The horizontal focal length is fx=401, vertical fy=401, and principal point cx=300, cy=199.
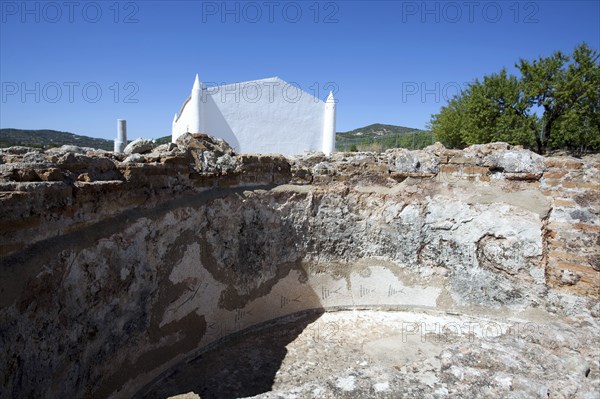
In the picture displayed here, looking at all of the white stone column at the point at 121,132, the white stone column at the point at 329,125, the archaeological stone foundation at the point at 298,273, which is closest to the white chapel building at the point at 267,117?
the white stone column at the point at 329,125

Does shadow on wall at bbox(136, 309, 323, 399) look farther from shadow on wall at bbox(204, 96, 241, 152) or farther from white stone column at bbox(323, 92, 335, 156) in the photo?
white stone column at bbox(323, 92, 335, 156)

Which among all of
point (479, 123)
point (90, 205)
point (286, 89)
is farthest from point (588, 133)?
point (90, 205)

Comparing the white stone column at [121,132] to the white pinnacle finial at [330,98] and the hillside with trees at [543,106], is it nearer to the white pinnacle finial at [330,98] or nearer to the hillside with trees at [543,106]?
the white pinnacle finial at [330,98]

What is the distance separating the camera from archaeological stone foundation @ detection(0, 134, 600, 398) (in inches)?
96.5

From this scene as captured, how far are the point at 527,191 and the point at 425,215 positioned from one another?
4.40 feet

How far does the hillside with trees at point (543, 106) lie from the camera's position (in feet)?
59.7

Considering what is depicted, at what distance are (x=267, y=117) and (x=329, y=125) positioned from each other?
2.94 meters

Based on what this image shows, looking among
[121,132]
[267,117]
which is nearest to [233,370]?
[121,132]

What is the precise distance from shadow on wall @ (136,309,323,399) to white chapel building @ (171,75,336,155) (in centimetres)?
1384

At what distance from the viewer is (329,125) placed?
1892 cm

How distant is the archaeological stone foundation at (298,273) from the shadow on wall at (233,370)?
1.0 inches

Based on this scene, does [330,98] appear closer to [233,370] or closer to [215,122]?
[215,122]

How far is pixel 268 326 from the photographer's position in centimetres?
516

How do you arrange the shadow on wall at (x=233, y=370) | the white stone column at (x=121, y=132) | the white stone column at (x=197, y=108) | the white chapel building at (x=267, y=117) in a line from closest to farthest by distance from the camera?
the shadow on wall at (x=233, y=370)
the white stone column at (x=121, y=132)
the white stone column at (x=197, y=108)
the white chapel building at (x=267, y=117)
